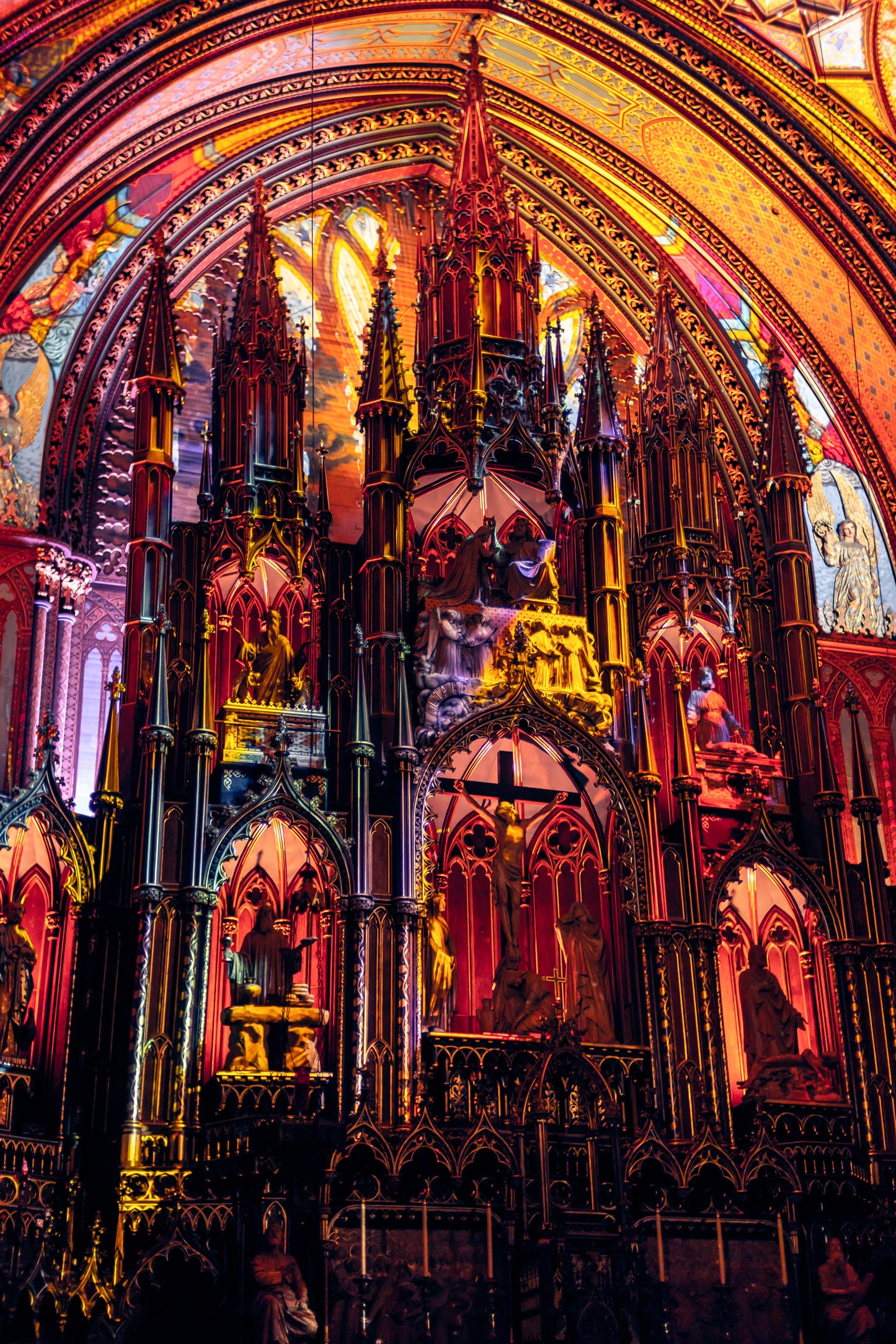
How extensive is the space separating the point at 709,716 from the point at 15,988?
27.7 ft

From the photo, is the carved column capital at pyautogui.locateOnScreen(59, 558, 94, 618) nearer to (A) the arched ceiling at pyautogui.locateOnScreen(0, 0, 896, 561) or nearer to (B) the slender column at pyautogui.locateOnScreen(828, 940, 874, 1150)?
(A) the arched ceiling at pyautogui.locateOnScreen(0, 0, 896, 561)

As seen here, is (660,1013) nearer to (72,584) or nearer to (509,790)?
(509,790)

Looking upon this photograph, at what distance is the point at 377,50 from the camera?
989 inches

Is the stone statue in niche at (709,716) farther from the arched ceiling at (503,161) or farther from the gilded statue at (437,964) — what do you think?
the arched ceiling at (503,161)

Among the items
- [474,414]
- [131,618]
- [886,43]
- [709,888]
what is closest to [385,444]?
[474,414]

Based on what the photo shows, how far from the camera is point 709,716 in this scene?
2125cm

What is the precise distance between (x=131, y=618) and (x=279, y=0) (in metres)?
8.98

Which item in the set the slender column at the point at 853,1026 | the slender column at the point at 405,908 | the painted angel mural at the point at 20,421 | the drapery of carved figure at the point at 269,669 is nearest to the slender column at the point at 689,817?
the slender column at the point at 853,1026

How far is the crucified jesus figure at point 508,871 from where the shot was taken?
19.5 metres

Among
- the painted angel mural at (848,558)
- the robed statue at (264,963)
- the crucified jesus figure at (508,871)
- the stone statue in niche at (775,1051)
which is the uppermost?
the painted angel mural at (848,558)

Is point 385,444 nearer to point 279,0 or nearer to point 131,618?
point 131,618

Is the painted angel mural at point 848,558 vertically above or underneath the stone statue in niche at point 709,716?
above

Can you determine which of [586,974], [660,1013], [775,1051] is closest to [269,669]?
[586,974]

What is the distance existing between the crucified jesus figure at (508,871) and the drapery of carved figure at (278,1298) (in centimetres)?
465
